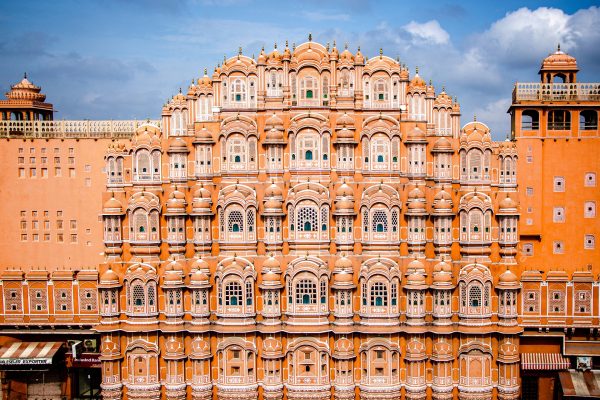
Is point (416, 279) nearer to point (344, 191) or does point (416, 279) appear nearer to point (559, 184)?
point (344, 191)

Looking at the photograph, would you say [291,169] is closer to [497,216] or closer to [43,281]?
[497,216]

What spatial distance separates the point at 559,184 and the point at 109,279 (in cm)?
3303

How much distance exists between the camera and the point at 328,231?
39281 millimetres

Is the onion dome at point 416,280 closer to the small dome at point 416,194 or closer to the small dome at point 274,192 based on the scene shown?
the small dome at point 416,194

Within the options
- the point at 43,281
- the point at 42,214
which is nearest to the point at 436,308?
the point at 43,281

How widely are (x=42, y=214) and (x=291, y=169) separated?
23.9 meters

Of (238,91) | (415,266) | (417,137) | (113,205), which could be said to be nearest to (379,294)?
(415,266)

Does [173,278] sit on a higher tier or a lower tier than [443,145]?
lower

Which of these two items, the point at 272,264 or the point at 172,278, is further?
the point at 172,278

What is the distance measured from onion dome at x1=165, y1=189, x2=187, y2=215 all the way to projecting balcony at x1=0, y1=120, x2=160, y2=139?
12782mm

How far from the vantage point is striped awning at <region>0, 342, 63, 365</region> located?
42.9 meters

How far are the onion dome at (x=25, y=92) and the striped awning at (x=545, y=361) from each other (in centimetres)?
4500

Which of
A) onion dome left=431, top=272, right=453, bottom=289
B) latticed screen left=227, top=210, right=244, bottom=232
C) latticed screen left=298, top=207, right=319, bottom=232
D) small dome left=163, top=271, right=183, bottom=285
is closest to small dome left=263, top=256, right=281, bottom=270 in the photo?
latticed screen left=298, top=207, right=319, bottom=232

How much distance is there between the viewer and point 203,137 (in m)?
39.8
